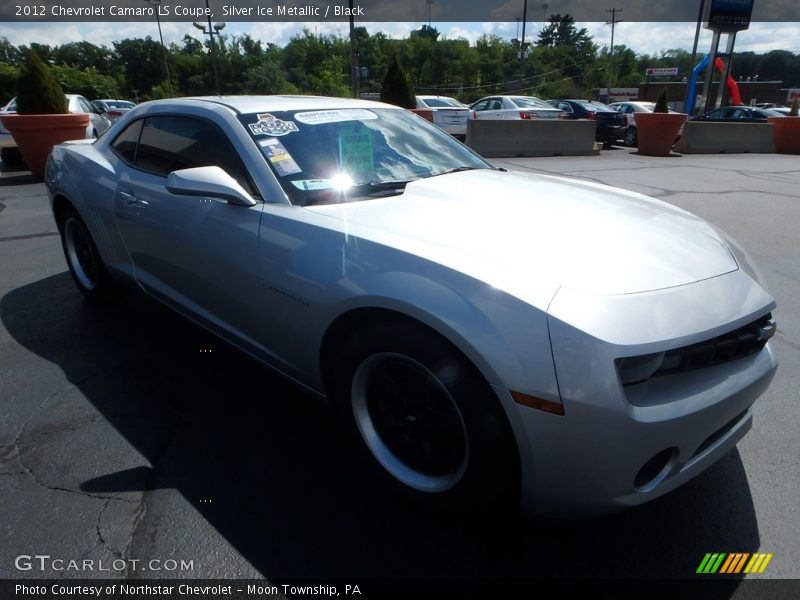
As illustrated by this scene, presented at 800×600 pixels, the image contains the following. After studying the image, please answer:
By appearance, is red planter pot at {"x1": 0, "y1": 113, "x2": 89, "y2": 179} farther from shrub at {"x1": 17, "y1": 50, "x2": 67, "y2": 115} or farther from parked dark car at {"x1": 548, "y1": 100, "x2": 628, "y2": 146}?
parked dark car at {"x1": 548, "y1": 100, "x2": 628, "y2": 146}

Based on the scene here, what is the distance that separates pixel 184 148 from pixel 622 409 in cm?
258

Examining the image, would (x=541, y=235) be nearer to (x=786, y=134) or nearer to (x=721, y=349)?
(x=721, y=349)

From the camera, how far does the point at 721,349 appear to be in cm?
174

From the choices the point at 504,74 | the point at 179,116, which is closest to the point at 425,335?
the point at 179,116

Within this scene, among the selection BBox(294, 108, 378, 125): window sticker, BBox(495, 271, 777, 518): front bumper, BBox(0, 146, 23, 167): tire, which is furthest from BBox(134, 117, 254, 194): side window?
BBox(0, 146, 23, 167): tire

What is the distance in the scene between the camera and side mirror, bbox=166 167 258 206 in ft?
7.63

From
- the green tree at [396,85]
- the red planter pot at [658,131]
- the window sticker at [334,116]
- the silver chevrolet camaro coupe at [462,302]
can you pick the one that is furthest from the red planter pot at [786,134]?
the window sticker at [334,116]

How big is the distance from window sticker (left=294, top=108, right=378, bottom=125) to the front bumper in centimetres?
174

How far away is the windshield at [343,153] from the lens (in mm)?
2432

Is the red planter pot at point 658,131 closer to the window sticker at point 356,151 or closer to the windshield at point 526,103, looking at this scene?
the windshield at point 526,103

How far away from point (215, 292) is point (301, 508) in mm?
1146

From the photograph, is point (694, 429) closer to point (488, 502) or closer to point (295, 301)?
point (488, 502)

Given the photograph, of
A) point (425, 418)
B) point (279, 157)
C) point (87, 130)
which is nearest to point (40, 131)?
point (87, 130)

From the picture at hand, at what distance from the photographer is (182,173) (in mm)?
2377
